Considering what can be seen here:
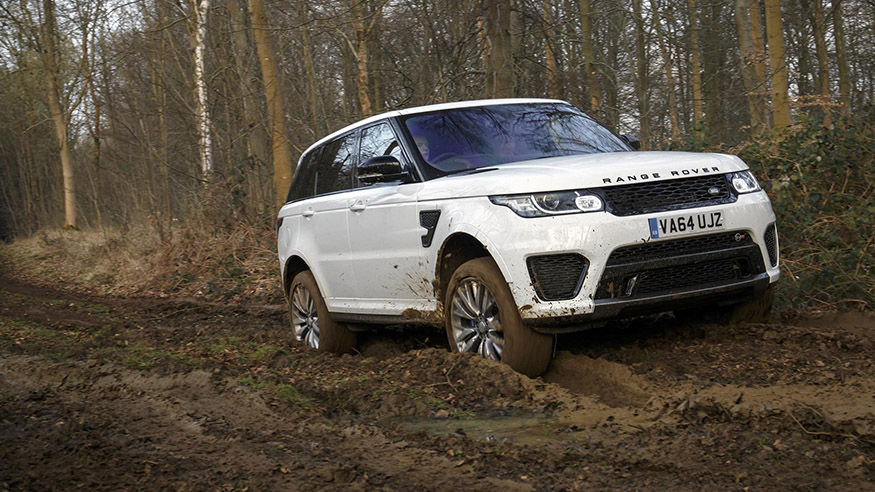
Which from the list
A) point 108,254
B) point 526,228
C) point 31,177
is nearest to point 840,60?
point 108,254

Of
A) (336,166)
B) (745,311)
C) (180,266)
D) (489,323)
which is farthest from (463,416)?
(180,266)

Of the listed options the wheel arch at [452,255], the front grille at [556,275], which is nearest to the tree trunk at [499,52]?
the wheel arch at [452,255]

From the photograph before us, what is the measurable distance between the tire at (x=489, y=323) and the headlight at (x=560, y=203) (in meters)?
0.47

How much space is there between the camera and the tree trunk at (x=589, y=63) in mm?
12906

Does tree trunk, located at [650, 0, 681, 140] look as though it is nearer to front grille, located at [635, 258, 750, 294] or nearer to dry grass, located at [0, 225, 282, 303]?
dry grass, located at [0, 225, 282, 303]

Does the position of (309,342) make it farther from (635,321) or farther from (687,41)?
(687,41)

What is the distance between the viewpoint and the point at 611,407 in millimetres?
4531

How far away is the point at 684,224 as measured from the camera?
5.04 m

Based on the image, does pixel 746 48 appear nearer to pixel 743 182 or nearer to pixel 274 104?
pixel 274 104

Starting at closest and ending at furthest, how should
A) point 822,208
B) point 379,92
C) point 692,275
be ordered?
point 692,275, point 822,208, point 379,92

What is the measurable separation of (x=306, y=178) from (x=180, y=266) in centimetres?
843

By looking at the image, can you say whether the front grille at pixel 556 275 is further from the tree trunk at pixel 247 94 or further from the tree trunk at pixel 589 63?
the tree trunk at pixel 247 94

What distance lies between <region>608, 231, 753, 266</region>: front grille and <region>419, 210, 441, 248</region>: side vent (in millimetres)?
1277

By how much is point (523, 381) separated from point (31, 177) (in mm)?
40667
